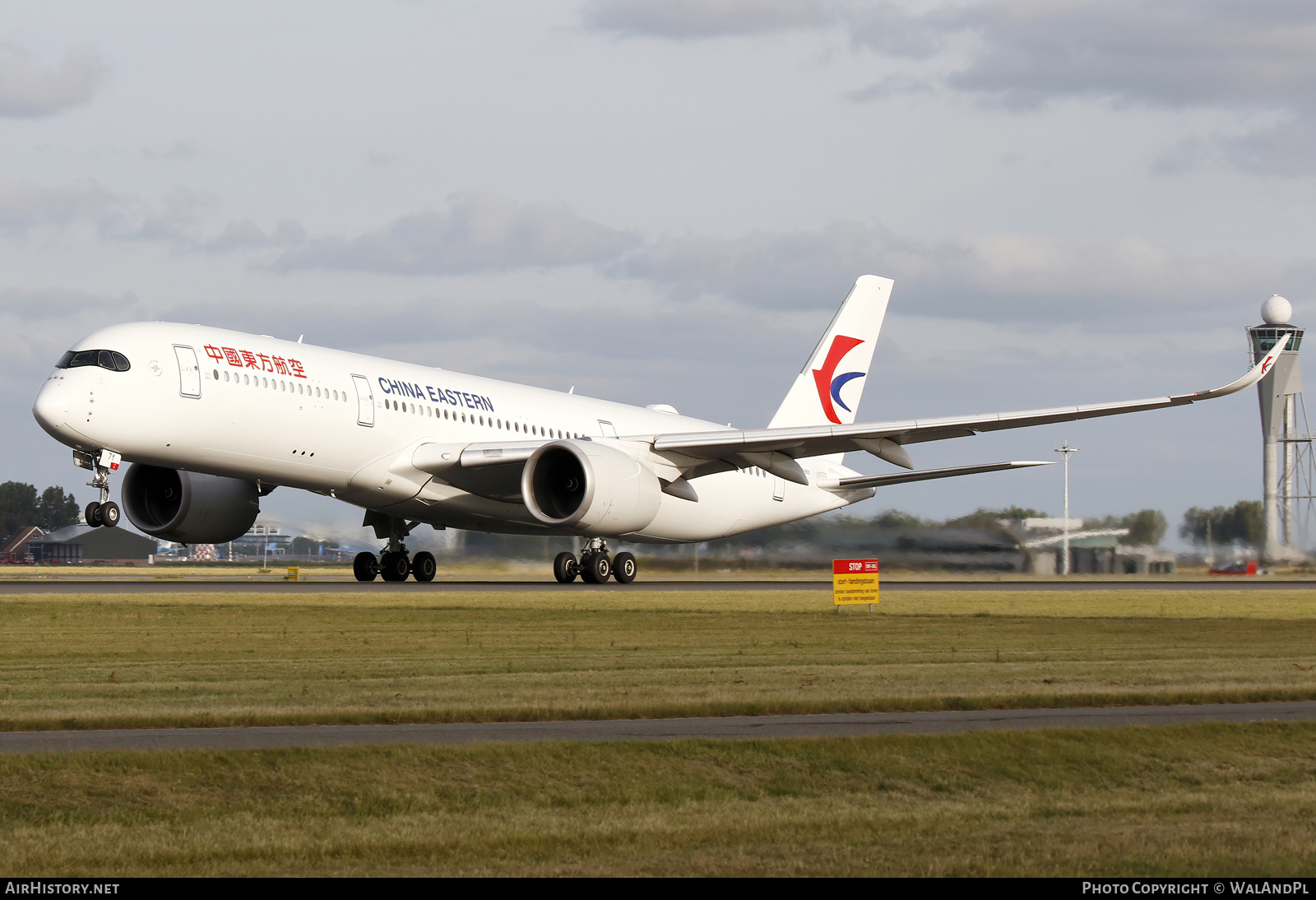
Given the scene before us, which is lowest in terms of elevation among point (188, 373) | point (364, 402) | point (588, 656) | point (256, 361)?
point (588, 656)

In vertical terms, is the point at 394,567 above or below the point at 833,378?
below

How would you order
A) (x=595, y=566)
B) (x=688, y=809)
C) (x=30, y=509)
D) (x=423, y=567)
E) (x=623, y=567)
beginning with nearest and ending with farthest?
(x=688, y=809), (x=595, y=566), (x=623, y=567), (x=423, y=567), (x=30, y=509)

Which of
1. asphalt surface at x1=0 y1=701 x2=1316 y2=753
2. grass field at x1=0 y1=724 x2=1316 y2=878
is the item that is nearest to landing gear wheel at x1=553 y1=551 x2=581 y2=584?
asphalt surface at x1=0 y1=701 x2=1316 y2=753

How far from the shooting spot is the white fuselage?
31234 mm

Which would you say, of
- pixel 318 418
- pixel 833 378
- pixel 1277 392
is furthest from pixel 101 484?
pixel 1277 392

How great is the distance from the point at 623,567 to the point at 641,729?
1064 inches

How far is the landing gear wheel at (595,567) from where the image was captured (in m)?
39.8

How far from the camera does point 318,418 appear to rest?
34.3 m

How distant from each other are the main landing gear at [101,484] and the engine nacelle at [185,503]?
683 centimetres

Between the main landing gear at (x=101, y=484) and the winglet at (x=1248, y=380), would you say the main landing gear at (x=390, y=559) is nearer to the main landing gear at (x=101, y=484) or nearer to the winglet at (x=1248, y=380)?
the main landing gear at (x=101, y=484)

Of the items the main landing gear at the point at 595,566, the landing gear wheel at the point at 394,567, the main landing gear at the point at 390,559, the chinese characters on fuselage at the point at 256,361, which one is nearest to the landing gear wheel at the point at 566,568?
the main landing gear at the point at 595,566

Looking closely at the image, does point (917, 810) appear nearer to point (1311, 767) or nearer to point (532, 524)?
point (1311, 767)

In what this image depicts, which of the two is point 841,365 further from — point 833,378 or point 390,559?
point 390,559

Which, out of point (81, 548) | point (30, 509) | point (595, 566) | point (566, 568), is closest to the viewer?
point (595, 566)
